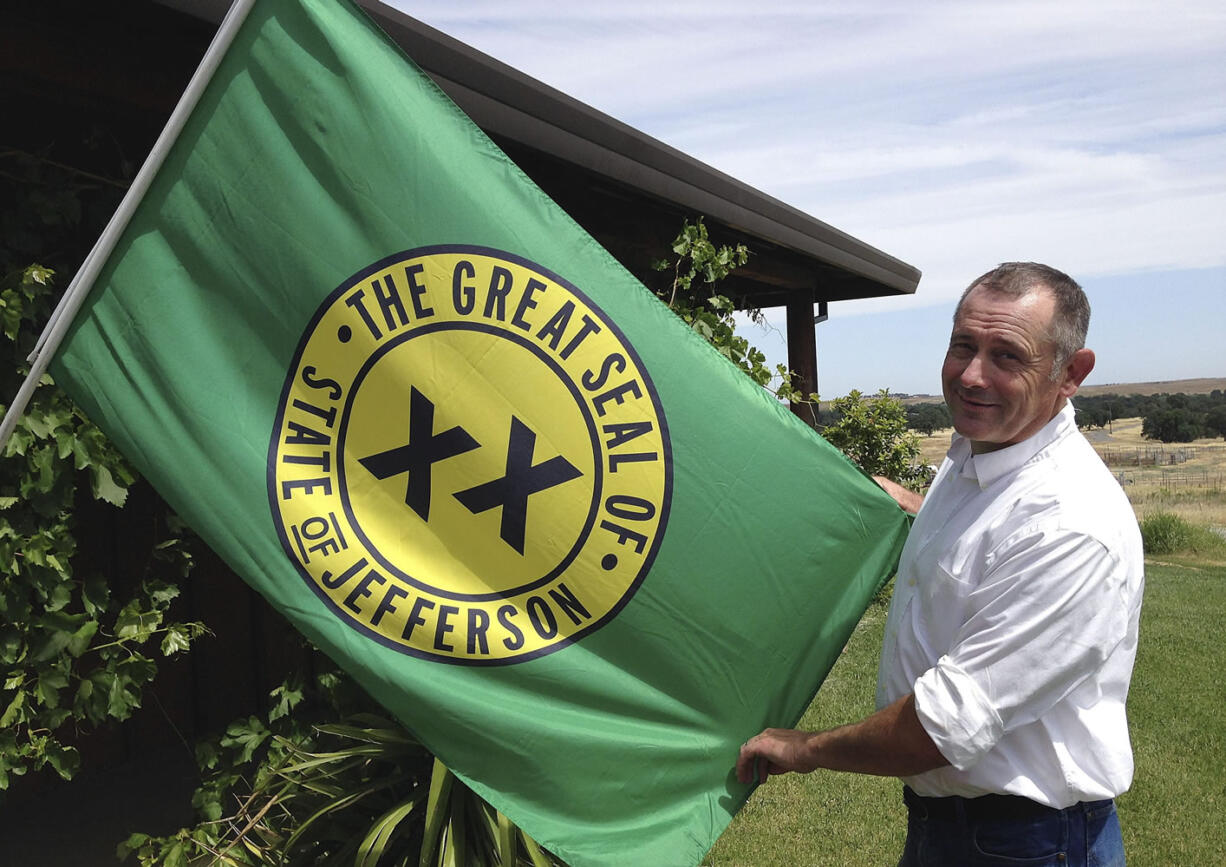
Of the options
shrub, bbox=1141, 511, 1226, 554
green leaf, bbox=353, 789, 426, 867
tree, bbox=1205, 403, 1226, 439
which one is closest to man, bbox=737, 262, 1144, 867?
green leaf, bbox=353, 789, 426, 867

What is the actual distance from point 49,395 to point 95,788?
6.43 feet

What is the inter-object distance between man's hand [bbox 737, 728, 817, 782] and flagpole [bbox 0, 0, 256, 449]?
66.0 inches

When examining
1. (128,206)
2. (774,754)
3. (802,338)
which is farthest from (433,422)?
(802,338)

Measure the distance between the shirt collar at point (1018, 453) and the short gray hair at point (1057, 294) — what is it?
12 cm

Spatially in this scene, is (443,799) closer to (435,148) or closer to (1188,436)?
(435,148)

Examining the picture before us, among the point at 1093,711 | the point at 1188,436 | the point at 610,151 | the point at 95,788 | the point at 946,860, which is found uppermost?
the point at 610,151

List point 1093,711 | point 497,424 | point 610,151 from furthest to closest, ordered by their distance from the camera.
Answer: point 610,151, point 497,424, point 1093,711

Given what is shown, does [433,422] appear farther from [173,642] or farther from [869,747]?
[173,642]

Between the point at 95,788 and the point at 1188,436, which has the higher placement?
the point at 95,788

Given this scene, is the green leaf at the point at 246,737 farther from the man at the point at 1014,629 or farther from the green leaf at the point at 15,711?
the man at the point at 1014,629

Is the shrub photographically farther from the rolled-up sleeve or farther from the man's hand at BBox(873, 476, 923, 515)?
the rolled-up sleeve

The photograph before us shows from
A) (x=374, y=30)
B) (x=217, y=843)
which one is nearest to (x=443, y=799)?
(x=217, y=843)

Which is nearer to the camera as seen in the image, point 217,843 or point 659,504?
point 659,504

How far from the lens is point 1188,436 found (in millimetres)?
85188
